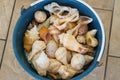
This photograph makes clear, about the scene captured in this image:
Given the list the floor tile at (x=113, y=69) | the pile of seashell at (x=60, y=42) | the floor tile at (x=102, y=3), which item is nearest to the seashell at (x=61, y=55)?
the pile of seashell at (x=60, y=42)

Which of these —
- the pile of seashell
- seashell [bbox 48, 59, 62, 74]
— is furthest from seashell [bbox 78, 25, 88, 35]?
seashell [bbox 48, 59, 62, 74]

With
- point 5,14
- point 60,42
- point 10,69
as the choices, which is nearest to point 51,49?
point 60,42

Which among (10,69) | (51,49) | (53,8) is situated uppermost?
(53,8)

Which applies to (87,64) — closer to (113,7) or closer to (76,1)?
(76,1)

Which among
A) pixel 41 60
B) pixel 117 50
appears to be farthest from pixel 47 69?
pixel 117 50

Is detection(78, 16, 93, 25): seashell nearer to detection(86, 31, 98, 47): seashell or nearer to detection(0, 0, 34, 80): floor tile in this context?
detection(86, 31, 98, 47): seashell

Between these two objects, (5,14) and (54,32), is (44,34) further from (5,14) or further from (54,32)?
(5,14)

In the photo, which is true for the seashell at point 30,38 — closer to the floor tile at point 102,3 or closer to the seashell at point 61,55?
the seashell at point 61,55
